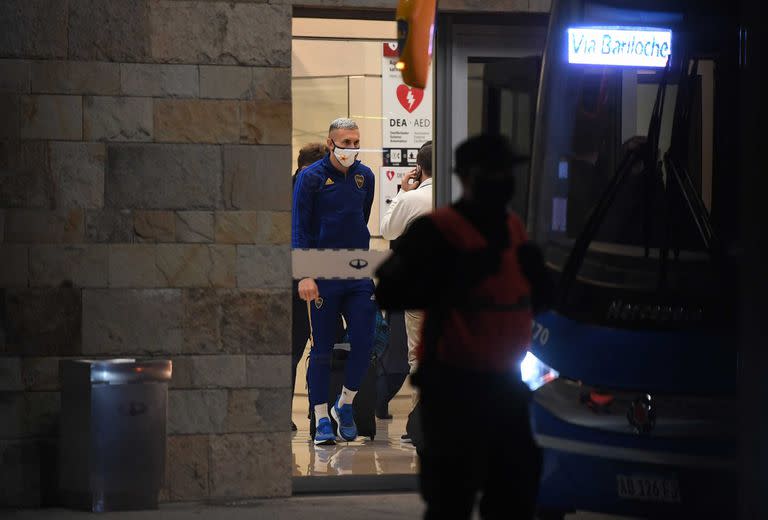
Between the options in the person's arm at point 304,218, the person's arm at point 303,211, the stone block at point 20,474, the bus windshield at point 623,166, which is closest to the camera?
the bus windshield at point 623,166

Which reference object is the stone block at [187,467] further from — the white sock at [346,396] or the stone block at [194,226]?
the white sock at [346,396]

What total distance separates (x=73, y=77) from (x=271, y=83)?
1.06 metres

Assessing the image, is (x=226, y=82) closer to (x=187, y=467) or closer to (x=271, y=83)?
(x=271, y=83)

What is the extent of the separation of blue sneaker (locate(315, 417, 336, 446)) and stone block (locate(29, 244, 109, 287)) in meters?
2.27

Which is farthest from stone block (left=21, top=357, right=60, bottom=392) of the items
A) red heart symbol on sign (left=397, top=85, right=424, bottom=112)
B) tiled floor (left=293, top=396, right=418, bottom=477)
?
red heart symbol on sign (left=397, top=85, right=424, bottom=112)

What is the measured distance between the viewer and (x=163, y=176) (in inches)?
347

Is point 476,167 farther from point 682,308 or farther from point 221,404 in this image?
point 221,404

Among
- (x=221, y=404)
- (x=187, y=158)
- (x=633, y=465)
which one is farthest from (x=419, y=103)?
(x=633, y=465)

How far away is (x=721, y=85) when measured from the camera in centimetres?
762

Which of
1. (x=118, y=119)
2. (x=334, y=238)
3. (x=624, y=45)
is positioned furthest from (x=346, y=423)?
(x=624, y=45)

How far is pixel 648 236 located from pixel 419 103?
274cm

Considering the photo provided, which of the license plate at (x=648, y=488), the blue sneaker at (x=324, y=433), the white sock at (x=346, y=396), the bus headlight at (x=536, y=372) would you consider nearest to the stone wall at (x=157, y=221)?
the blue sneaker at (x=324, y=433)

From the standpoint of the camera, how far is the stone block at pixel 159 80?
8.77 meters

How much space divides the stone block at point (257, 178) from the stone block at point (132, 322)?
0.63 metres
